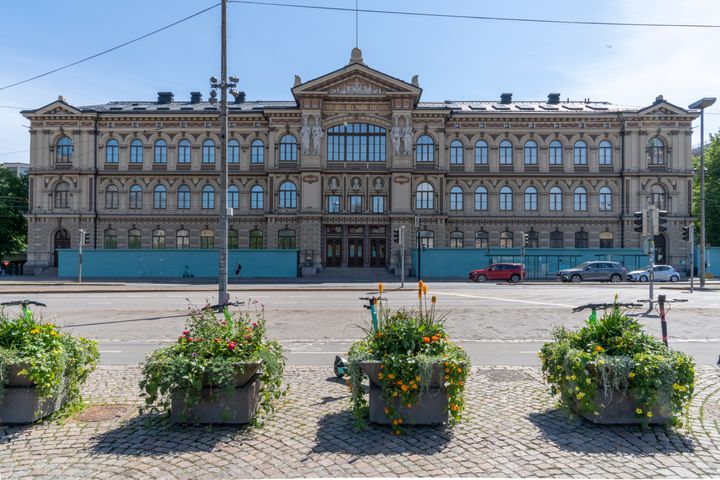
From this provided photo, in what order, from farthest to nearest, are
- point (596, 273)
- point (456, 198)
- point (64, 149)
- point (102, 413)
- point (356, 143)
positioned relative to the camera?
point (64, 149) → point (456, 198) → point (356, 143) → point (596, 273) → point (102, 413)

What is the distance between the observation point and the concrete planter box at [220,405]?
16.6 ft

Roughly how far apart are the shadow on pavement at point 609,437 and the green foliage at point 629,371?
191 millimetres

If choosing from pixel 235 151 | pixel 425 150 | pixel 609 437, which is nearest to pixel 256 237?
pixel 235 151

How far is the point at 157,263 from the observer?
134 feet

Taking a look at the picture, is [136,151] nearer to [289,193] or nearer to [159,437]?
[289,193]

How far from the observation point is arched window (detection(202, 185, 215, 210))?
47.9 meters

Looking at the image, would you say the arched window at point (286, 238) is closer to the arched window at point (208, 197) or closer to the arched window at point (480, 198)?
the arched window at point (208, 197)

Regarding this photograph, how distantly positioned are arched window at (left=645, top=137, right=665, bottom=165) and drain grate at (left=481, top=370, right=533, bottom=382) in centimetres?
4821

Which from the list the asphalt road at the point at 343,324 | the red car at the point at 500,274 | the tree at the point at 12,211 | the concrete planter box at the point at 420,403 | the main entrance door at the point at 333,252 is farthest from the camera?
the tree at the point at 12,211

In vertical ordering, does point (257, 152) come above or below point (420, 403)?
above

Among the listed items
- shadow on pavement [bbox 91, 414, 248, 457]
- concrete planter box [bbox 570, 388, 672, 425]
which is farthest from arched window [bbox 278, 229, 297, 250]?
concrete planter box [bbox 570, 388, 672, 425]

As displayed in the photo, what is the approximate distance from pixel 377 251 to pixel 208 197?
18.4 m

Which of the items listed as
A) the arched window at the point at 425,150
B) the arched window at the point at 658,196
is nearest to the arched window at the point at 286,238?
the arched window at the point at 425,150

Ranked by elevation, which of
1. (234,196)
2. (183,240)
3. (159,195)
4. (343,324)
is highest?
(159,195)
